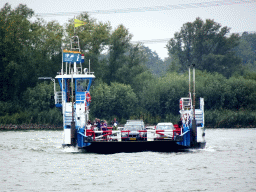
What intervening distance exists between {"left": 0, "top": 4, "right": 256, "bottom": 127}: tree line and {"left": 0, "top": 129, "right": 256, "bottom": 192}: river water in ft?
112

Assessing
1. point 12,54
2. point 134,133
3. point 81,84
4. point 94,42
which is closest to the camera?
point 134,133

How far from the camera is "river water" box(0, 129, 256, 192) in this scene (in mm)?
22812

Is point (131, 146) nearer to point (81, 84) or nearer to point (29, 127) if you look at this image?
point (81, 84)

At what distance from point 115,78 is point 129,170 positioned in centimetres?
5847

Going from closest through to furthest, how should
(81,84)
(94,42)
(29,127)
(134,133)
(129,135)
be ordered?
(134,133) → (129,135) → (81,84) → (29,127) → (94,42)

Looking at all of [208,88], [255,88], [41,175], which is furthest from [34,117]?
[41,175]

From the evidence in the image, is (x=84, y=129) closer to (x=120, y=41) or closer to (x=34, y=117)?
(x=34, y=117)

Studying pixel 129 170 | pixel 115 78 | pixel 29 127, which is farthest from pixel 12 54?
pixel 129 170

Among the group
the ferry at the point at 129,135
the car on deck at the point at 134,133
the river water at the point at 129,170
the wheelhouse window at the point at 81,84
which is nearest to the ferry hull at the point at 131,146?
the ferry at the point at 129,135

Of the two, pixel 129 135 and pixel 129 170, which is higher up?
pixel 129 135

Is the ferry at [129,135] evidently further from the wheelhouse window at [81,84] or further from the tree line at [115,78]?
the tree line at [115,78]

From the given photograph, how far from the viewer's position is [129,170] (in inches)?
1089

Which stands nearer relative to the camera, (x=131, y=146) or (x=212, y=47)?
(x=131, y=146)

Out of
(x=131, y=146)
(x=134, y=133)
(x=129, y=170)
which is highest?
(x=134, y=133)
